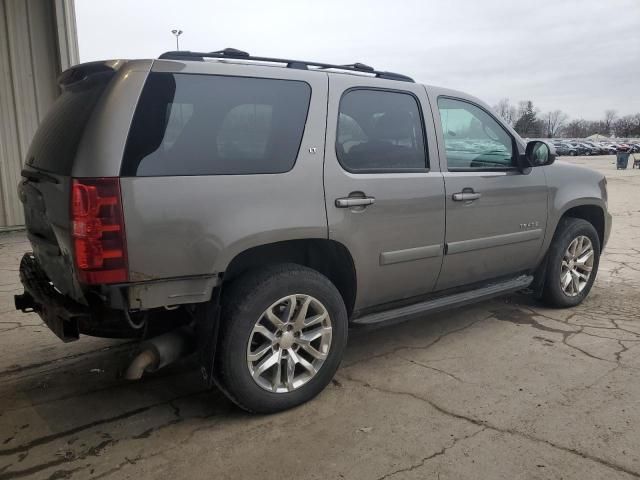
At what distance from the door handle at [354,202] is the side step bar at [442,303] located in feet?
2.52

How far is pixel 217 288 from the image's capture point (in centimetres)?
285

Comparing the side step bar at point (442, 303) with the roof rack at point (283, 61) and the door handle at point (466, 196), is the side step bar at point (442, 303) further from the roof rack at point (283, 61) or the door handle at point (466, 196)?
the roof rack at point (283, 61)

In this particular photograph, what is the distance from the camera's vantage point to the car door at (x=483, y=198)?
3.82m

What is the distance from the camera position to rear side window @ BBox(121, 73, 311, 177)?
2582 millimetres

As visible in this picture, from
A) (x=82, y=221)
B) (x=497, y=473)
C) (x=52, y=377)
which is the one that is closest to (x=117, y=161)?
(x=82, y=221)

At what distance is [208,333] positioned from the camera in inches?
110

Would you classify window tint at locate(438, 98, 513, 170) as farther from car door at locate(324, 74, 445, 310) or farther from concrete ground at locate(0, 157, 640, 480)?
concrete ground at locate(0, 157, 640, 480)

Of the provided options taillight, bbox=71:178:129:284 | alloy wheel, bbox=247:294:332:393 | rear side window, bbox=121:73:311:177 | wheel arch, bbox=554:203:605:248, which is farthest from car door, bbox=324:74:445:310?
wheel arch, bbox=554:203:605:248

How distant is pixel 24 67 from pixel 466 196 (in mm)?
7997

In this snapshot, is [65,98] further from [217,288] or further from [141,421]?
[141,421]

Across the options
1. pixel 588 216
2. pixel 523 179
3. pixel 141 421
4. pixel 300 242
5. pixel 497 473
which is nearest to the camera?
pixel 497 473

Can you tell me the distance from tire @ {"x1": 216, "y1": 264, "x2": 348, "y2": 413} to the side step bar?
32cm

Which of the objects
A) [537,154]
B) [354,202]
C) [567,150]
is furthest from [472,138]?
[567,150]

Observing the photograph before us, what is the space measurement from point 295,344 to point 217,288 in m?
0.59
